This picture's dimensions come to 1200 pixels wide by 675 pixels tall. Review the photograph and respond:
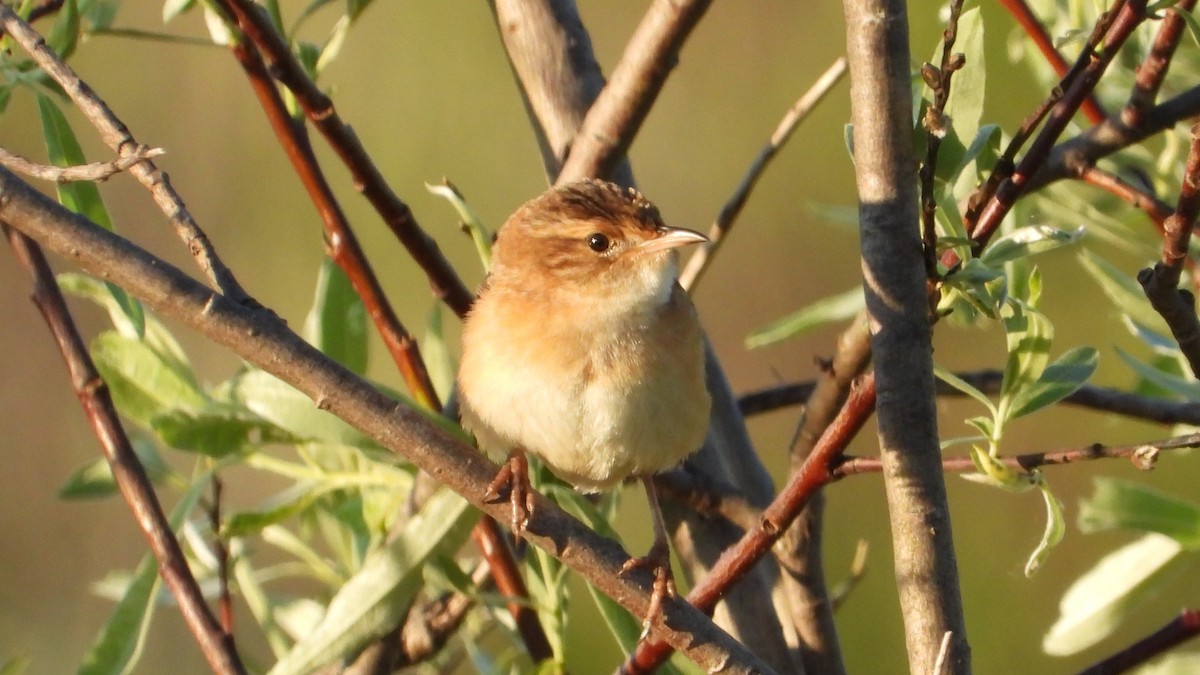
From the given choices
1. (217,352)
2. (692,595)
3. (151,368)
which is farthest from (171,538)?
(217,352)

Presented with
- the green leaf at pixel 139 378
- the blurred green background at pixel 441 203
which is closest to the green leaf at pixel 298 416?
the green leaf at pixel 139 378

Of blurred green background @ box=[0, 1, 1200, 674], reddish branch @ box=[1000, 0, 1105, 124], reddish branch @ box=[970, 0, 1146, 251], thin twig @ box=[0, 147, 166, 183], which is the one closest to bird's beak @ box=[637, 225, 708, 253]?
reddish branch @ box=[1000, 0, 1105, 124]

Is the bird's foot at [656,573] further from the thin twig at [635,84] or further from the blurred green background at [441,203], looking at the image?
the blurred green background at [441,203]

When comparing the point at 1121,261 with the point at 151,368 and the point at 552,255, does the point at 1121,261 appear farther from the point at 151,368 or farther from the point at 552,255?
the point at 151,368

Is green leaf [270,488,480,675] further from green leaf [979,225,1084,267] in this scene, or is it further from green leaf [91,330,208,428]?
green leaf [979,225,1084,267]

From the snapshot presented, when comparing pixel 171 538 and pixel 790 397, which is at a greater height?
pixel 171 538

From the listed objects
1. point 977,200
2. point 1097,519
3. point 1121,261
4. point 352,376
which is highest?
point 352,376
